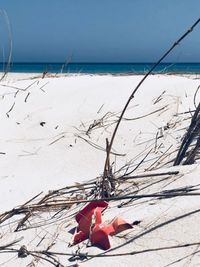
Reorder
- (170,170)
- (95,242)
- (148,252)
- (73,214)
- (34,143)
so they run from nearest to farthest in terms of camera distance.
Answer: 1. (148,252)
2. (95,242)
3. (73,214)
4. (170,170)
5. (34,143)

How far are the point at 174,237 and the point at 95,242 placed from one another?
27 centimetres

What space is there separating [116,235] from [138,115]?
1.96 meters

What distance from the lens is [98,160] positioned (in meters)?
3.04

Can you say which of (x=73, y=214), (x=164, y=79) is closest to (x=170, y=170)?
(x=73, y=214)

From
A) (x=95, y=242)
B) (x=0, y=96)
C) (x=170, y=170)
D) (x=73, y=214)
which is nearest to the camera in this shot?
(x=95, y=242)

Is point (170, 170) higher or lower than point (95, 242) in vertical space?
higher

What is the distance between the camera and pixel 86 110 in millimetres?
3607

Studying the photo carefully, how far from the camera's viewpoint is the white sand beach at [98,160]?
60.1 inches

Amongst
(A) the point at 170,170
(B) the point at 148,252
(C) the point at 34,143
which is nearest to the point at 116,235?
(B) the point at 148,252

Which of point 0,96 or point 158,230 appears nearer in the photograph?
point 158,230

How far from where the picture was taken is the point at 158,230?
154 centimetres

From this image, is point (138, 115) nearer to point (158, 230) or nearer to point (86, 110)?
point (86, 110)

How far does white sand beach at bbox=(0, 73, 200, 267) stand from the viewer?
153cm

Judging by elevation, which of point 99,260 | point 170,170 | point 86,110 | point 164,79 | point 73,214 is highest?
point 164,79
